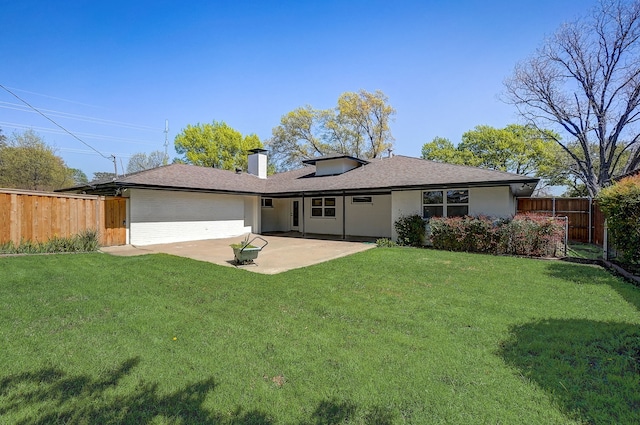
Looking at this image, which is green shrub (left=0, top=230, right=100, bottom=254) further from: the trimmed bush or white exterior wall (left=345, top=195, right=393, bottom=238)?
the trimmed bush

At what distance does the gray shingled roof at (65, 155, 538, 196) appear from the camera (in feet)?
39.7

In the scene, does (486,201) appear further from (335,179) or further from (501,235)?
(335,179)

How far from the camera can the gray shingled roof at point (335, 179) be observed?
12086mm

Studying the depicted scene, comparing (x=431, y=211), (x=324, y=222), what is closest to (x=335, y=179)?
(x=324, y=222)

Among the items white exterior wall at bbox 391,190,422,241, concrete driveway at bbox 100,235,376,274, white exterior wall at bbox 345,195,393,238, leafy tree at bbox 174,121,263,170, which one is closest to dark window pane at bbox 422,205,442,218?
white exterior wall at bbox 391,190,422,241

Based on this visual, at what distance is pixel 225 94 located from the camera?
16.8 meters

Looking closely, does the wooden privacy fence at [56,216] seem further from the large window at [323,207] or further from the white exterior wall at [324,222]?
the large window at [323,207]

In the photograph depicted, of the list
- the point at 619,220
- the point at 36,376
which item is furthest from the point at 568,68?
the point at 36,376

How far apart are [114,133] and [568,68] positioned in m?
40.4

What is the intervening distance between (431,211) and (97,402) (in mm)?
12714

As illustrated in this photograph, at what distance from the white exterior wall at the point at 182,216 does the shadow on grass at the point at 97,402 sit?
11.2 m

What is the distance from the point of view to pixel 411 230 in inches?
508

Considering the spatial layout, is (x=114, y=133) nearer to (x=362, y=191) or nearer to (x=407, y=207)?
(x=362, y=191)

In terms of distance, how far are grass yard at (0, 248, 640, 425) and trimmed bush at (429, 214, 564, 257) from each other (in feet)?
11.7
